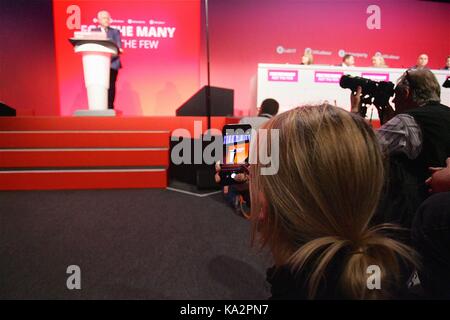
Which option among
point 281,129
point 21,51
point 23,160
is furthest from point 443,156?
point 21,51

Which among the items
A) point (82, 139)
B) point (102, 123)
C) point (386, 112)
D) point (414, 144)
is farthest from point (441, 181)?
point (102, 123)

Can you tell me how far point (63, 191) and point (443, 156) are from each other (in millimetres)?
3275

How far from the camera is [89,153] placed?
349 cm

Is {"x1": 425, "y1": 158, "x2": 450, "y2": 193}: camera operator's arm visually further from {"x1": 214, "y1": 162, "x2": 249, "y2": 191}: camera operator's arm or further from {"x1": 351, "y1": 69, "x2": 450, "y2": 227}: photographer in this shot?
{"x1": 214, "y1": 162, "x2": 249, "y2": 191}: camera operator's arm

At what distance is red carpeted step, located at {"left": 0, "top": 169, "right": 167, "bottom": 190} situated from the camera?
327 centimetres

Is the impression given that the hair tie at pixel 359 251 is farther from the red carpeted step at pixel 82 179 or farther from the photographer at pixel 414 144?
the red carpeted step at pixel 82 179

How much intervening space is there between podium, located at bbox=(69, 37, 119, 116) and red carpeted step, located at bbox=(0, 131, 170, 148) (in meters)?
0.55

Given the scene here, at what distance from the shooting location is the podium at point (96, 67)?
374 cm

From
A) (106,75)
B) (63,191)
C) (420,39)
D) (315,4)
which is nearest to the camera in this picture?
(63,191)

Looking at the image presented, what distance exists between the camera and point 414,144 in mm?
1201

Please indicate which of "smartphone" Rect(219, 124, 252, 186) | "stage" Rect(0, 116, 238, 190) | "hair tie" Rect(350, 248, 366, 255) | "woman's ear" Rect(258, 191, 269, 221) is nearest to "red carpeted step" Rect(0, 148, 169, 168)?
"stage" Rect(0, 116, 238, 190)

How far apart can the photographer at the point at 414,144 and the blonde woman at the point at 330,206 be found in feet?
2.46

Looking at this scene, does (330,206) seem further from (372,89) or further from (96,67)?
(96,67)

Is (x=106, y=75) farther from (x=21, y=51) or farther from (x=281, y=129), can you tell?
(x=281, y=129)
